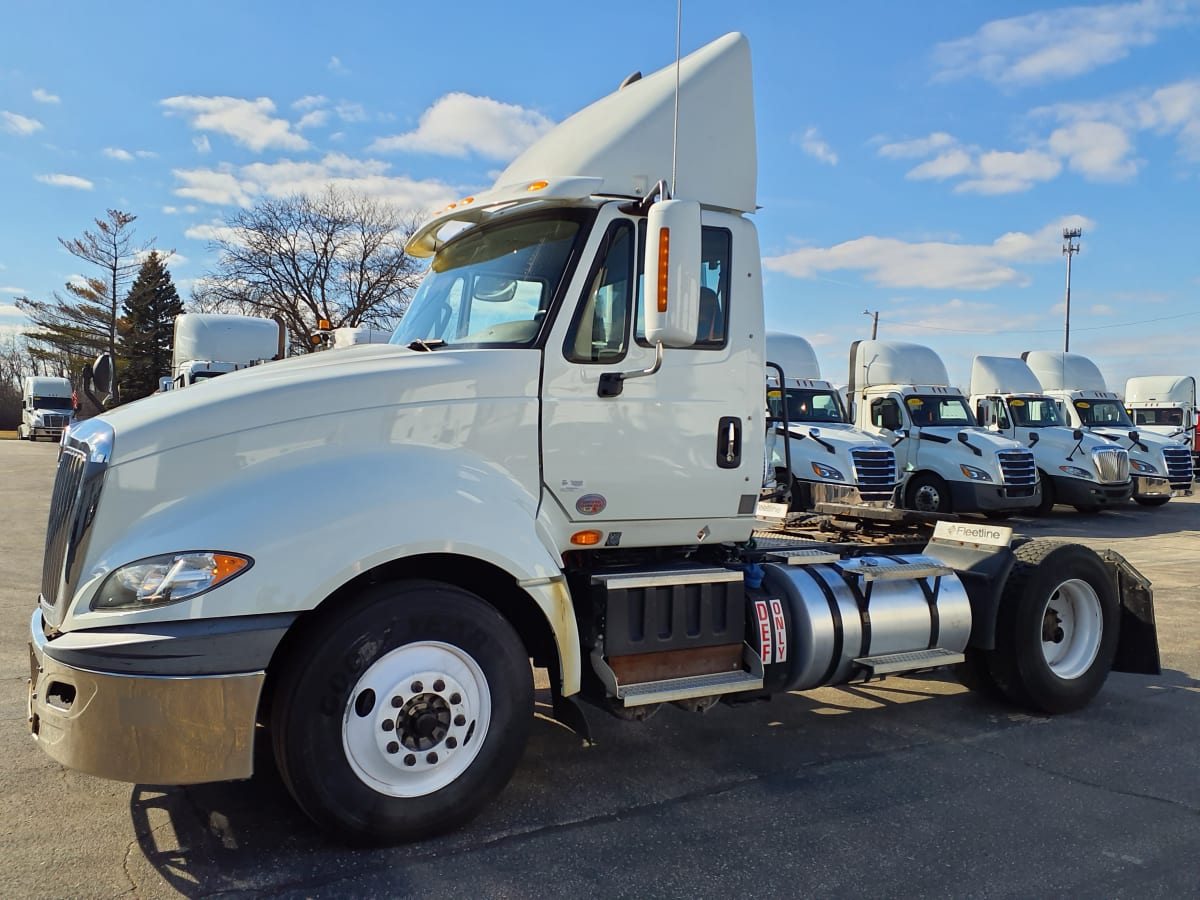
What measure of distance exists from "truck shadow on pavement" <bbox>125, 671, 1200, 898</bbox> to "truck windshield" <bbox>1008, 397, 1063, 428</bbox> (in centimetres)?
1441

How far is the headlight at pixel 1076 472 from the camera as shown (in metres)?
18.4

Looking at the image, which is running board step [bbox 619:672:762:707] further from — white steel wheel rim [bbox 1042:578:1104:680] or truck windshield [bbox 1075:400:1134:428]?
truck windshield [bbox 1075:400:1134:428]

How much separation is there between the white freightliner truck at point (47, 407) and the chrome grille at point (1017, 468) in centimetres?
3905

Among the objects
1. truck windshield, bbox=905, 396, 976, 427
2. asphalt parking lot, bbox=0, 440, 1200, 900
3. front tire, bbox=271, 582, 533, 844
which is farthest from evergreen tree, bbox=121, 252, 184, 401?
front tire, bbox=271, 582, 533, 844

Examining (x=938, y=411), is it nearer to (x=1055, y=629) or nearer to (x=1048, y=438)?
(x=1048, y=438)

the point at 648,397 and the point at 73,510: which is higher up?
the point at 648,397

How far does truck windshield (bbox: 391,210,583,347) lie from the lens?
4.29 meters

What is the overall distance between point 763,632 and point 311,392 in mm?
2564

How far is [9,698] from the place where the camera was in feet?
17.6

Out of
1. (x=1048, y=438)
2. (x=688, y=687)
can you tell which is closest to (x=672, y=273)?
(x=688, y=687)

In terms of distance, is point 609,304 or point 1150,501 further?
point 1150,501

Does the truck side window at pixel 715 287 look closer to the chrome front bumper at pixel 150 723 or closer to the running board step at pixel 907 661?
the running board step at pixel 907 661

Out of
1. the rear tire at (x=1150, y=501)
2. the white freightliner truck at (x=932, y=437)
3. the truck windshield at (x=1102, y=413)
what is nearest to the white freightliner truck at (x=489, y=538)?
the white freightliner truck at (x=932, y=437)

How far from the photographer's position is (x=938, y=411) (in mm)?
18031
